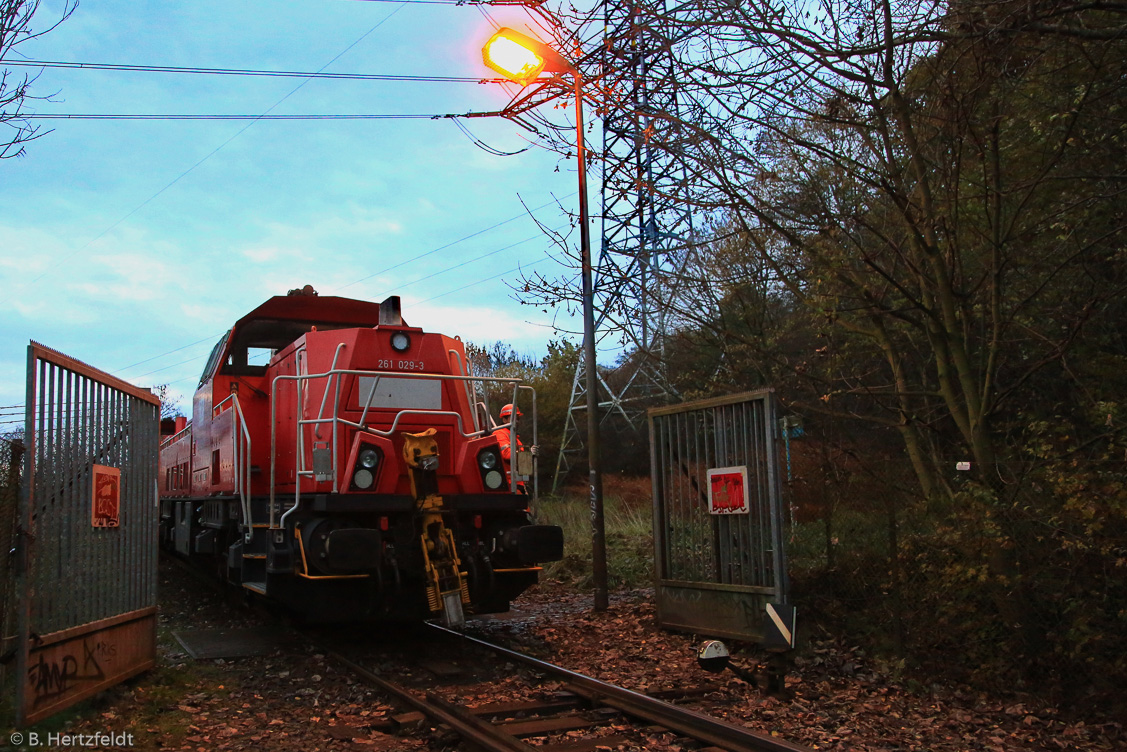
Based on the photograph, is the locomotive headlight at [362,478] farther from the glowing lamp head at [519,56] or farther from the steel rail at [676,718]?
the glowing lamp head at [519,56]

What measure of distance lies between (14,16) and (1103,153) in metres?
9.65

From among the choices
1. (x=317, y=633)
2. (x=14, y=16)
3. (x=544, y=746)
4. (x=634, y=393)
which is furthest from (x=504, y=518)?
(x=634, y=393)

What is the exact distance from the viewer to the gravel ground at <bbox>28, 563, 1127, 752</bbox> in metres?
5.32

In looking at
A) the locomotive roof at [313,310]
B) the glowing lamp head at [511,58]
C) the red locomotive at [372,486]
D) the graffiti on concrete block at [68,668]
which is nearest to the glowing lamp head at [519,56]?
the glowing lamp head at [511,58]

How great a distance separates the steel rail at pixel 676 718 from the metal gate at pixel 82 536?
10.7ft

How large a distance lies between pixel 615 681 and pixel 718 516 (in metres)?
2.05

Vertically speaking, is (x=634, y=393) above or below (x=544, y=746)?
above

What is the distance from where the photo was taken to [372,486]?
7.38 metres

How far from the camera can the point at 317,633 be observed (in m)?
8.86

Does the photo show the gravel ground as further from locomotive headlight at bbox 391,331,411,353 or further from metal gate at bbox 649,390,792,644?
locomotive headlight at bbox 391,331,411,353

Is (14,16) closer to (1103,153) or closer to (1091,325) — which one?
(1103,153)

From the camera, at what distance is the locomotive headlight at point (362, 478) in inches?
287

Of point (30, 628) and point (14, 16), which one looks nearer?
point (30, 628)

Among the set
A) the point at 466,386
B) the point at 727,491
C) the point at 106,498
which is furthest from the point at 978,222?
the point at 106,498
